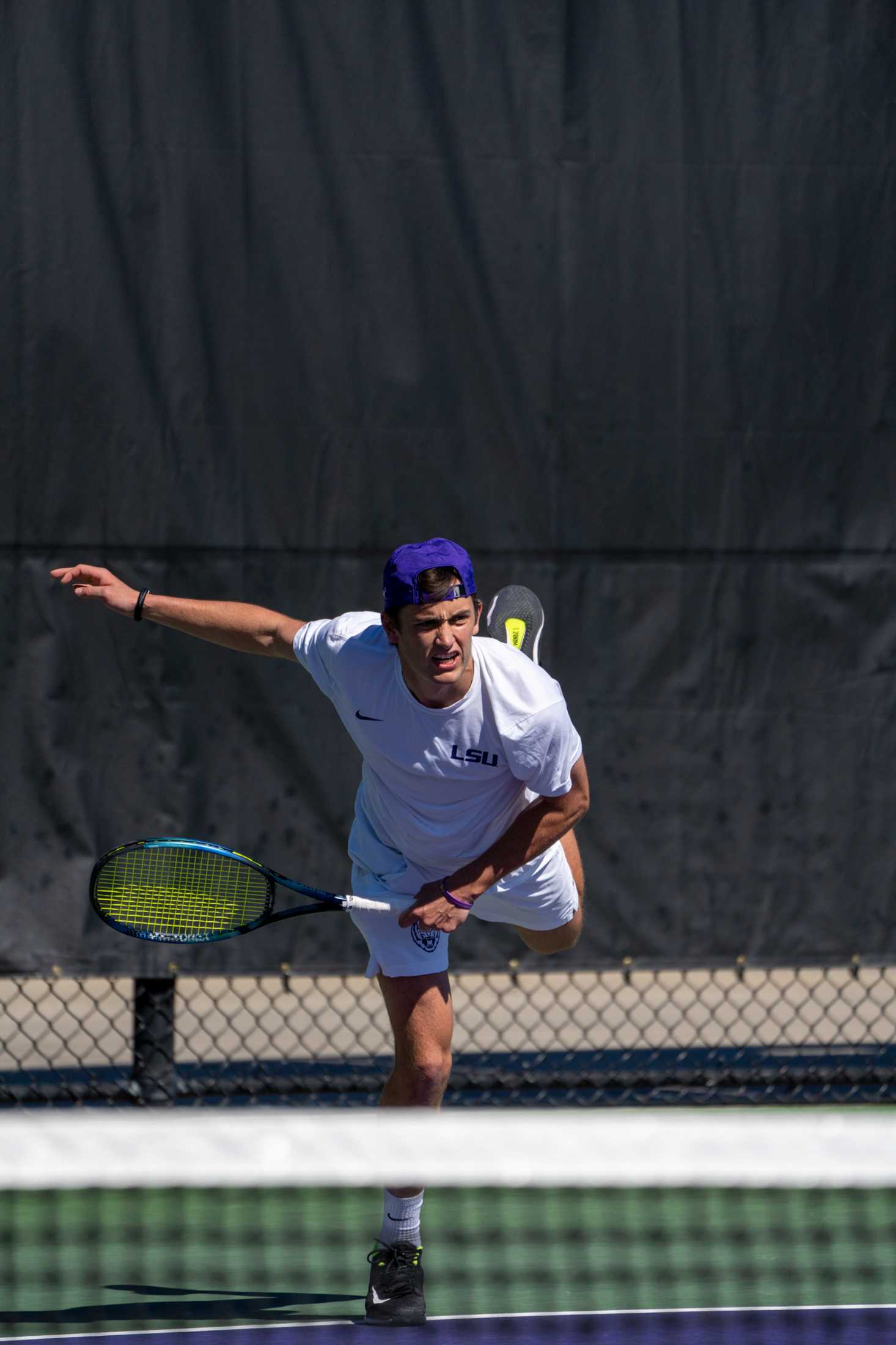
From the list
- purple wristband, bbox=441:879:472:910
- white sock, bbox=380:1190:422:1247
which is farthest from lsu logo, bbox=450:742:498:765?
white sock, bbox=380:1190:422:1247

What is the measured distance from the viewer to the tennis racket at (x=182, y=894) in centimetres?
377

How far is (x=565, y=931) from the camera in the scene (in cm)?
406

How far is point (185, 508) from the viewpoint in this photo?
4.71 meters

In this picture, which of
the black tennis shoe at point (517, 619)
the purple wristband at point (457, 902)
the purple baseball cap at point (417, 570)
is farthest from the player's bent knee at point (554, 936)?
the purple baseball cap at point (417, 570)

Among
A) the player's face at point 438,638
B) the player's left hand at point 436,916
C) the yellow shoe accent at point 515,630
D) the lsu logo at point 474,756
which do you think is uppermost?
the yellow shoe accent at point 515,630

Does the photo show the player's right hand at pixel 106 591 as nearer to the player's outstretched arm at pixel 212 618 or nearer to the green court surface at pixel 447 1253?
the player's outstretched arm at pixel 212 618

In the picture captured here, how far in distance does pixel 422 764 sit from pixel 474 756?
10cm

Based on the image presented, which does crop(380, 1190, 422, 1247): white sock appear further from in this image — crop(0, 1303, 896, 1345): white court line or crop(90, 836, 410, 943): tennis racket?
crop(90, 836, 410, 943): tennis racket

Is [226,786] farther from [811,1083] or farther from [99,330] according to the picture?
[811,1083]

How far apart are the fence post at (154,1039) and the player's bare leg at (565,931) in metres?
1.14

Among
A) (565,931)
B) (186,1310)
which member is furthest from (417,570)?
(186,1310)

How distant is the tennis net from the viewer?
2.45 meters

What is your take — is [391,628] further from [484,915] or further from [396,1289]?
[396,1289]

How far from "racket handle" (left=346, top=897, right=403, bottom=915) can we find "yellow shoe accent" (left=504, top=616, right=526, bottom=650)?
3.63 feet
